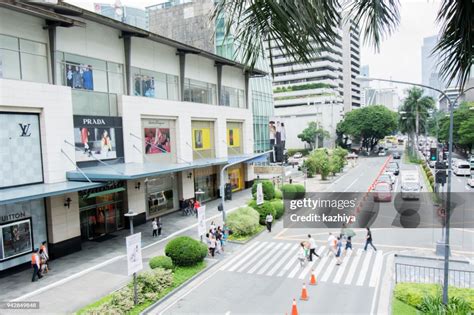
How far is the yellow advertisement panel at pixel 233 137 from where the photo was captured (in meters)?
41.8

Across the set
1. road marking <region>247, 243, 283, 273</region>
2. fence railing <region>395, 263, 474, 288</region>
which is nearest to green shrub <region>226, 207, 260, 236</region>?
road marking <region>247, 243, 283, 273</region>

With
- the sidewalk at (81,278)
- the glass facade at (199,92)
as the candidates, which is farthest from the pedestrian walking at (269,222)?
the glass facade at (199,92)

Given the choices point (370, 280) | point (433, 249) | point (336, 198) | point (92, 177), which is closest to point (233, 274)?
point (370, 280)

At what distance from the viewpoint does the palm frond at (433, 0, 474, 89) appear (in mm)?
4559

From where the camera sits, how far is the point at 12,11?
1961 centimetres

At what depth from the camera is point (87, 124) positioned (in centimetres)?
2389

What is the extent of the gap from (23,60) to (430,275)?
74.2ft

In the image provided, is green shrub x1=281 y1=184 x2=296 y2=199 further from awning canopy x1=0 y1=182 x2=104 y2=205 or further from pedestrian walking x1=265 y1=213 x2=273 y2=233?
awning canopy x1=0 y1=182 x2=104 y2=205

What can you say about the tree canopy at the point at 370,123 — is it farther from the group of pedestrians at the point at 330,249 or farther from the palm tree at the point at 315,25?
the palm tree at the point at 315,25

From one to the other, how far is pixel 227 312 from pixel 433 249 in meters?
13.0

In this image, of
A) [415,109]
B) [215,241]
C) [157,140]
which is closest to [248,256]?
[215,241]

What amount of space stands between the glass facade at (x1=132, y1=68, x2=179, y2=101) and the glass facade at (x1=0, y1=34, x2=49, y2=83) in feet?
25.3

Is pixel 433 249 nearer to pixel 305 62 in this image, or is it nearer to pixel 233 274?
pixel 233 274

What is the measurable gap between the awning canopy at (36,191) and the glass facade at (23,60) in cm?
572
